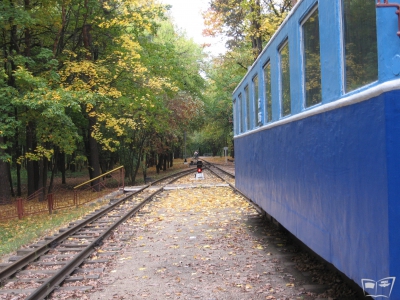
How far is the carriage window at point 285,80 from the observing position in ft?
16.6

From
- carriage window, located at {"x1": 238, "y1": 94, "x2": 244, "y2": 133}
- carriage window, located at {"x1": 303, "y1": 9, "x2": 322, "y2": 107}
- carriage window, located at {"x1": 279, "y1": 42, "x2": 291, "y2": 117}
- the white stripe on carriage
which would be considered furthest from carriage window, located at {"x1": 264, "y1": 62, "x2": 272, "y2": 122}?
carriage window, located at {"x1": 238, "y1": 94, "x2": 244, "y2": 133}

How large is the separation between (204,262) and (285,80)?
3.08 m

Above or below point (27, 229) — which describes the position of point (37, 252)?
above

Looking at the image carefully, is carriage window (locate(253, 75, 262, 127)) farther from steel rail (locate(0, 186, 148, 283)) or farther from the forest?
the forest

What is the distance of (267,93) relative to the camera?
6488mm

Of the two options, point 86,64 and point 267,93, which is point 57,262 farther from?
point 86,64

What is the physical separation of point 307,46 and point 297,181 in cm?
144

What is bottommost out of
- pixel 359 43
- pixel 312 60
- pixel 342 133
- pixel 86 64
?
pixel 342 133

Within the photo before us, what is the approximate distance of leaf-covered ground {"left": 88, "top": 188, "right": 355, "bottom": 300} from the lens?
5.10m

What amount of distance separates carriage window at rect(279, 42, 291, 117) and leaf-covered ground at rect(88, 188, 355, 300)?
7.23 ft

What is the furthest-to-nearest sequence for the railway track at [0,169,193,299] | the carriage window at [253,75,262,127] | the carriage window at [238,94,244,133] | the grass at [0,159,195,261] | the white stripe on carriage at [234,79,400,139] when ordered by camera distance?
the carriage window at [238,94,244,133]
the grass at [0,159,195,261]
the carriage window at [253,75,262,127]
the railway track at [0,169,193,299]
the white stripe on carriage at [234,79,400,139]

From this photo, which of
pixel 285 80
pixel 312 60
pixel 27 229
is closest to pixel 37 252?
pixel 27 229

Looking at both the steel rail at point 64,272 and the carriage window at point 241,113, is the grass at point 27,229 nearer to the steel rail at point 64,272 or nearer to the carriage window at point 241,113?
the steel rail at point 64,272

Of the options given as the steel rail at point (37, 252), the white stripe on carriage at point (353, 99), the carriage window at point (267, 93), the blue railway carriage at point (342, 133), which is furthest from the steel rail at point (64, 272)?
the carriage window at point (267, 93)
